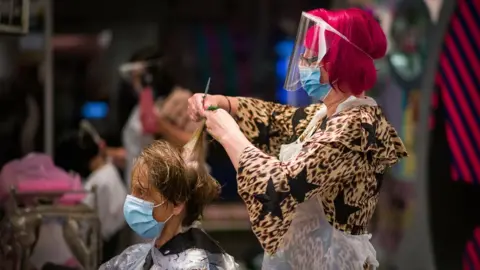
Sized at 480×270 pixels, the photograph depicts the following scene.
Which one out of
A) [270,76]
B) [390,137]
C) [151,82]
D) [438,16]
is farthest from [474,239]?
[390,137]

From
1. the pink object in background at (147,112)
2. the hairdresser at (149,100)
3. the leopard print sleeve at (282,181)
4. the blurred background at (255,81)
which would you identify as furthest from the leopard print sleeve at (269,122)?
the pink object in background at (147,112)

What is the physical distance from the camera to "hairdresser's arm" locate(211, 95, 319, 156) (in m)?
2.35

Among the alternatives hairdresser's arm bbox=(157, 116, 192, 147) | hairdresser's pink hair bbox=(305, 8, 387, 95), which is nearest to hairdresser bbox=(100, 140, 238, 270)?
hairdresser's pink hair bbox=(305, 8, 387, 95)

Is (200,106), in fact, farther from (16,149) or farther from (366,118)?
(16,149)

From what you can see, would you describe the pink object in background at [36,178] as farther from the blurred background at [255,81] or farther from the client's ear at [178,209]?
the client's ear at [178,209]

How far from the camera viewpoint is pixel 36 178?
306 centimetres

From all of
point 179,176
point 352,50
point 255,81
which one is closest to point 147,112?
point 255,81

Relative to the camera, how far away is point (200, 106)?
88.3 inches

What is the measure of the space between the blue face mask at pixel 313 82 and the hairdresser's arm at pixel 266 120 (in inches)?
6.7

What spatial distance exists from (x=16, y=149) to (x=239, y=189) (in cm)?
158

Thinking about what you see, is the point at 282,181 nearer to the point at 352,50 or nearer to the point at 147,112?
the point at 352,50

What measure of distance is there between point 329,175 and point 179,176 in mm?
431

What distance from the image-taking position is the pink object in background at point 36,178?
2984 mm

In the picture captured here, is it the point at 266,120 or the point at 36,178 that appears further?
the point at 36,178
